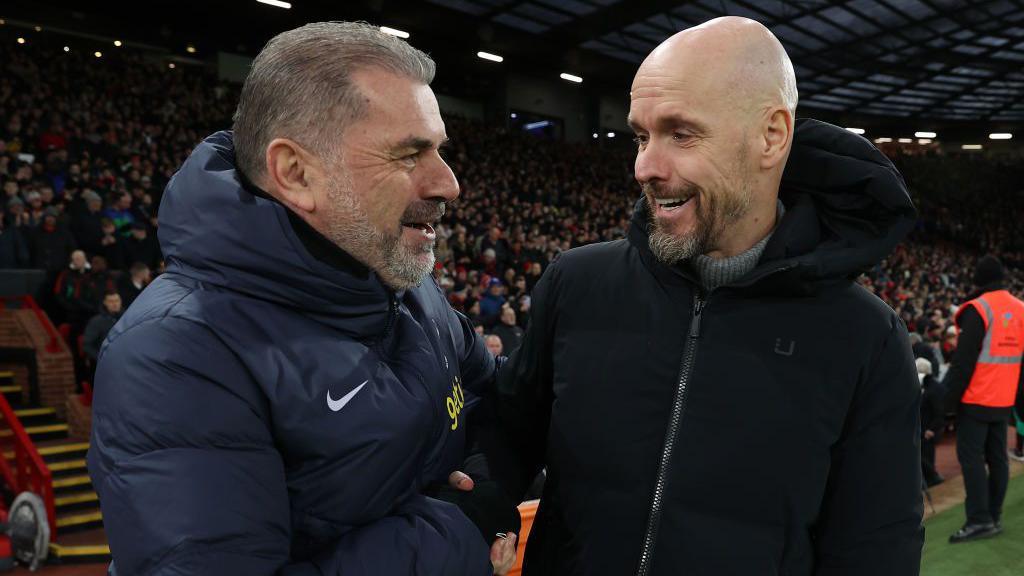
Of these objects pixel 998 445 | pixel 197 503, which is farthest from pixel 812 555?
pixel 998 445

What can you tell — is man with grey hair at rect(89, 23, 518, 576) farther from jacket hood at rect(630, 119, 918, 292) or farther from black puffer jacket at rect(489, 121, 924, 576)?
jacket hood at rect(630, 119, 918, 292)

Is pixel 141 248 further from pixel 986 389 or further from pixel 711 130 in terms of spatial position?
pixel 711 130

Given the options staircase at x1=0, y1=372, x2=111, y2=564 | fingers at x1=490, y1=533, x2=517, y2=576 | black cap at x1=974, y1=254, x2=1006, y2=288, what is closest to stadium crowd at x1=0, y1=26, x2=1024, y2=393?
fingers at x1=490, y1=533, x2=517, y2=576

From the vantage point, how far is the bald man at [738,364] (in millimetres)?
1372

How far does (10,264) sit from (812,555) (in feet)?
30.2

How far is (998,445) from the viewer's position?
528cm

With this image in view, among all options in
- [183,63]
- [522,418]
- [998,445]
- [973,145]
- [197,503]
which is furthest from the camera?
[973,145]

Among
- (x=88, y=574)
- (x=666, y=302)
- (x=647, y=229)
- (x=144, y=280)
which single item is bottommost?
(x=88, y=574)

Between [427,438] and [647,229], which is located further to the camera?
[647,229]

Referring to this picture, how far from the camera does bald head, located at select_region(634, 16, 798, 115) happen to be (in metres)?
1.38

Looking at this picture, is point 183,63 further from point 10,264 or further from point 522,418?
point 522,418

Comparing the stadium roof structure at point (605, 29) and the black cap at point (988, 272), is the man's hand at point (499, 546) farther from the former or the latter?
the stadium roof structure at point (605, 29)

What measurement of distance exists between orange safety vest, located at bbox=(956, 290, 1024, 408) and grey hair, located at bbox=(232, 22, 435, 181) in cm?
529

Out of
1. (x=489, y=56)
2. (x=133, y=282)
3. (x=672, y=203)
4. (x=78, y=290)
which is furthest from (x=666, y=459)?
(x=489, y=56)
